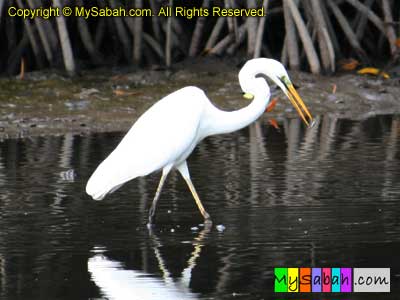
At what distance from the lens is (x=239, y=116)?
9734mm

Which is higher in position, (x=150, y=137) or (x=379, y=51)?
(x=150, y=137)

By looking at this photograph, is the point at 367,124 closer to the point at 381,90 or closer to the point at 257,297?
the point at 381,90

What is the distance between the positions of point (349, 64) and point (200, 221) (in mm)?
8490

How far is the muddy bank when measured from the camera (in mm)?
15000

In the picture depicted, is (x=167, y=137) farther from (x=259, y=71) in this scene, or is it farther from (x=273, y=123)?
(x=273, y=123)

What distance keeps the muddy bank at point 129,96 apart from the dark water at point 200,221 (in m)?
1.28

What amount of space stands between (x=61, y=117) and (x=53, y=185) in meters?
4.27

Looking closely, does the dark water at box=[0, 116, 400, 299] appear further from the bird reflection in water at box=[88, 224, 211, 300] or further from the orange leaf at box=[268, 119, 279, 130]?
the orange leaf at box=[268, 119, 279, 130]

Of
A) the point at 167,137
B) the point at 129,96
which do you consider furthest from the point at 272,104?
the point at 167,137

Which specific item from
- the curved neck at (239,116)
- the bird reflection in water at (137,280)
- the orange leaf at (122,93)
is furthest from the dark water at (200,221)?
the orange leaf at (122,93)

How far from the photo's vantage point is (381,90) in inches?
653

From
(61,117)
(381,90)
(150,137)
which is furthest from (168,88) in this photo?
(150,137)

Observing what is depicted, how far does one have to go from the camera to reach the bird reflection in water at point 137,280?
6953 millimetres

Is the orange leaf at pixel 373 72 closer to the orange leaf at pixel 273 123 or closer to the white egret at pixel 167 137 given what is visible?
the orange leaf at pixel 273 123
